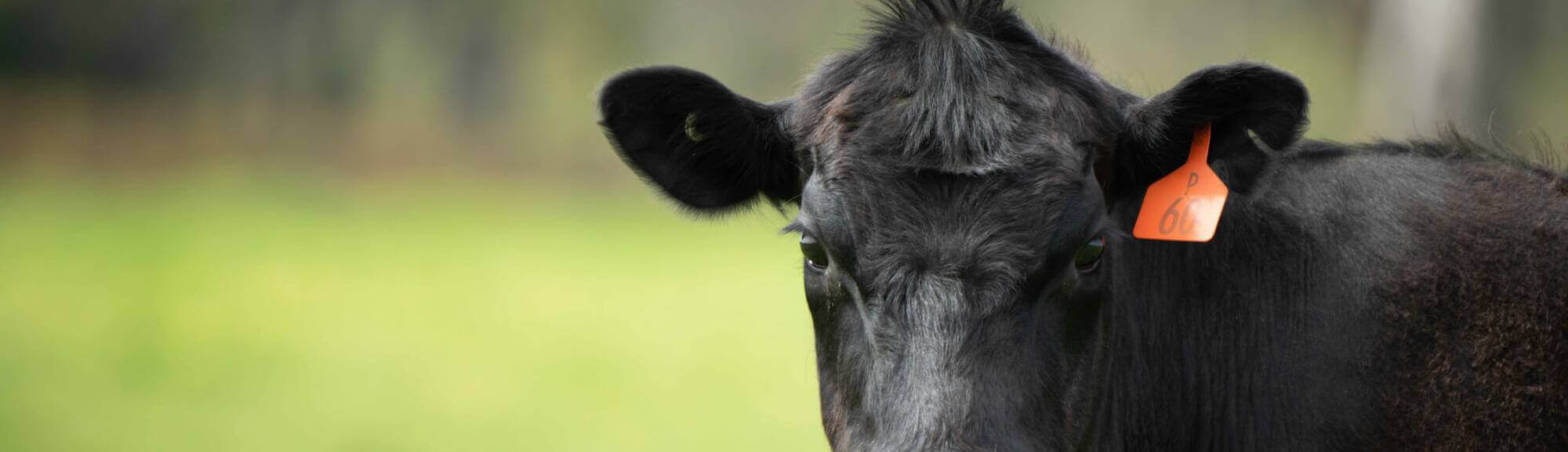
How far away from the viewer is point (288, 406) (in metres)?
12.8

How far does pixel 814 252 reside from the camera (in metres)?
3.95

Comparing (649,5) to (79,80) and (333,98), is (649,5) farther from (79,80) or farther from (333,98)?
(79,80)

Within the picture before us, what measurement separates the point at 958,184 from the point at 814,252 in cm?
54

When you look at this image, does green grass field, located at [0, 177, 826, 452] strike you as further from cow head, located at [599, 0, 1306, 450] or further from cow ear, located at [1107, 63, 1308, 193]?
cow ear, located at [1107, 63, 1308, 193]

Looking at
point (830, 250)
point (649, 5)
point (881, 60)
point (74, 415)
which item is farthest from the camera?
point (649, 5)

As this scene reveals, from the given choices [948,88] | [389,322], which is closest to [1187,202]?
[948,88]

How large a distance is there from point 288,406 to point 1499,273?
1114 cm

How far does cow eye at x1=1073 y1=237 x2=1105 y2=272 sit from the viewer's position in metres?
3.78

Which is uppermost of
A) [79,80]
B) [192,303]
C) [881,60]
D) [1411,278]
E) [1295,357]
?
[881,60]

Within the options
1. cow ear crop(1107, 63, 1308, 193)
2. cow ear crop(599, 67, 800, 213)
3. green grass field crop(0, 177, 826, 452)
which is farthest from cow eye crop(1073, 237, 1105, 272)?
green grass field crop(0, 177, 826, 452)

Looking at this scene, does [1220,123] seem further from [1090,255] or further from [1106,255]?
[1090,255]

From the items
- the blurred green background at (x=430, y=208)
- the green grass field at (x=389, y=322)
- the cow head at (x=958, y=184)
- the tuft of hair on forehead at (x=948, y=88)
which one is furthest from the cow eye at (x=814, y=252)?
the blurred green background at (x=430, y=208)

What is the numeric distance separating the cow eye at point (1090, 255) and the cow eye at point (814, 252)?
710mm

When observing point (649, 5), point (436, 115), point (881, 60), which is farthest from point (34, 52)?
point (881, 60)
